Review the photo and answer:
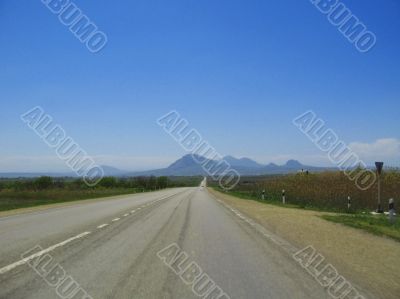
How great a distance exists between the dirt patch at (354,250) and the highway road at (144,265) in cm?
81

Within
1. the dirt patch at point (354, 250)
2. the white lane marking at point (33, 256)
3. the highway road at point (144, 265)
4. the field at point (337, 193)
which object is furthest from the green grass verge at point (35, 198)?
the white lane marking at point (33, 256)

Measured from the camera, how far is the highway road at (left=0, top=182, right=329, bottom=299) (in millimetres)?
7664

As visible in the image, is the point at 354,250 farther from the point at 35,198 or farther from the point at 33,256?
the point at 35,198

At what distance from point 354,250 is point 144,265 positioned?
519 cm

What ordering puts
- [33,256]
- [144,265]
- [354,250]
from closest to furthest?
[144,265]
[33,256]
[354,250]

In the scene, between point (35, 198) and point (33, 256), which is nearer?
point (33, 256)

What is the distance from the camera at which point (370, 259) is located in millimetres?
11250

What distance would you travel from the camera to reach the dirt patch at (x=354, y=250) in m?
8.70

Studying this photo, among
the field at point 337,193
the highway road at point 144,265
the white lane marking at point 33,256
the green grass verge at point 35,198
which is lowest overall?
the green grass verge at point 35,198

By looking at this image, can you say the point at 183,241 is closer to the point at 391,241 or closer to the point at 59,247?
the point at 59,247

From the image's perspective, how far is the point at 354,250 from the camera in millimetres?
12680

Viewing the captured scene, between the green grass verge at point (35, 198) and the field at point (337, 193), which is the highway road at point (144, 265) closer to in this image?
the field at point (337, 193)

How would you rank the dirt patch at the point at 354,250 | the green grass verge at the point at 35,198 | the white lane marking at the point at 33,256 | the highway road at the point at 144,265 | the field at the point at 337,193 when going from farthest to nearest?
the green grass verge at the point at 35,198 → the field at the point at 337,193 → the white lane marking at the point at 33,256 → the dirt patch at the point at 354,250 → the highway road at the point at 144,265

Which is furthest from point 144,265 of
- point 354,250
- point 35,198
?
point 35,198
